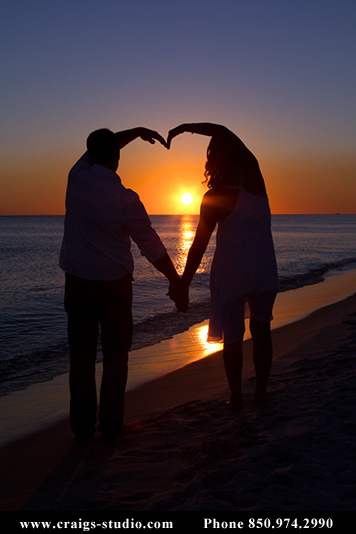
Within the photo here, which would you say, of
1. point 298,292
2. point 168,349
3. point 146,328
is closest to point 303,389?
point 168,349

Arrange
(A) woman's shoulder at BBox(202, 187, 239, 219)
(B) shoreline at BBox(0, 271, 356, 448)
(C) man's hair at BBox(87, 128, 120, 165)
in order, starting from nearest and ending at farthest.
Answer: (C) man's hair at BBox(87, 128, 120, 165)
(A) woman's shoulder at BBox(202, 187, 239, 219)
(B) shoreline at BBox(0, 271, 356, 448)

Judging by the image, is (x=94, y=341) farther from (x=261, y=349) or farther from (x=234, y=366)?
(x=261, y=349)

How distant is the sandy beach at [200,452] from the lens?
1834 millimetres

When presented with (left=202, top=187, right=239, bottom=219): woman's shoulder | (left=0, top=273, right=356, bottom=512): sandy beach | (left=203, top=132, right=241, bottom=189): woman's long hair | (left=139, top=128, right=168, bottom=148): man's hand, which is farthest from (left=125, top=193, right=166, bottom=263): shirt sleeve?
(left=0, top=273, right=356, bottom=512): sandy beach

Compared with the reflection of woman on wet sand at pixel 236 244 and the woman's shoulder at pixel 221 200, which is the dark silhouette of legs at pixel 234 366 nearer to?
the reflection of woman on wet sand at pixel 236 244

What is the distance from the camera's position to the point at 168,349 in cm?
586

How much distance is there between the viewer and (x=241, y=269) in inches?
107

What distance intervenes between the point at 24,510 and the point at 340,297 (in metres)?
9.00

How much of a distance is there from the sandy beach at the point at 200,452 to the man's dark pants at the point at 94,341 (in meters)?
0.25

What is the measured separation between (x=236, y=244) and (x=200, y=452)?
54.8 inches

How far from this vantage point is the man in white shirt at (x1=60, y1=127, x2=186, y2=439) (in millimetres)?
2475

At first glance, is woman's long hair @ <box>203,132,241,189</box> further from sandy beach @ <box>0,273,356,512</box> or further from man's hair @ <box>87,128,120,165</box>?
sandy beach @ <box>0,273,356,512</box>

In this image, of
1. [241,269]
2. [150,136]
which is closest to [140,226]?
[241,269]

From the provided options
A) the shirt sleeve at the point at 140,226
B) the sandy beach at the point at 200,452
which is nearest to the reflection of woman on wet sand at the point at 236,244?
the shirt sleeve at the point at 140,226
